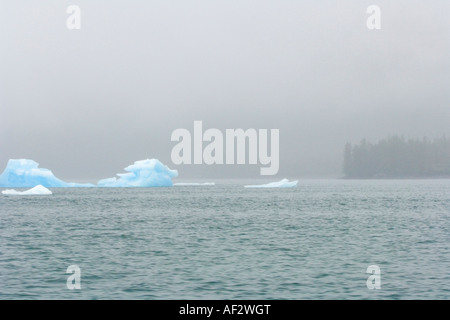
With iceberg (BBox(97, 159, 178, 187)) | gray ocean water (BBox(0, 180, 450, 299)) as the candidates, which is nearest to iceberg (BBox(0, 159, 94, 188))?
iceberg (BBox(97, 159, 178, 187))

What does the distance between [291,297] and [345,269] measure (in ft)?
21.7

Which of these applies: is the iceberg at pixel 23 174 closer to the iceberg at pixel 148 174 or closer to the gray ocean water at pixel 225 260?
the iceberg at pixel 148 174

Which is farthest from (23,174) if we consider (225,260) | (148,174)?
(225,260)

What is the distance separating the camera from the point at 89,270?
2269cm

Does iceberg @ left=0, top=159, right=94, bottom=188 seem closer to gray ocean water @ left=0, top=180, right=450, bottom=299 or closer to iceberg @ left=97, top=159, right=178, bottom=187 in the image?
iceberg @ left=97, top=159, right=178, bottom=187

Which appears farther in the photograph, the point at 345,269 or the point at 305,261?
the point at 305,261

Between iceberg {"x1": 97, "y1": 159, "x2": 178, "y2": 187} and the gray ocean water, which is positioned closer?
the gray ocean water

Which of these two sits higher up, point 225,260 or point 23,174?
point 23,174

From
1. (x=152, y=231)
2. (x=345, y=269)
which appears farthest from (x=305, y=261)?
(x=152, y=231)

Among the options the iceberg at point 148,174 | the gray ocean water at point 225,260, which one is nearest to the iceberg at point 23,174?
the iceberg at point 148,174

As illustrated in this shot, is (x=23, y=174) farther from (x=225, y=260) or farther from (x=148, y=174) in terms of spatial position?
(x=225, y=260)
